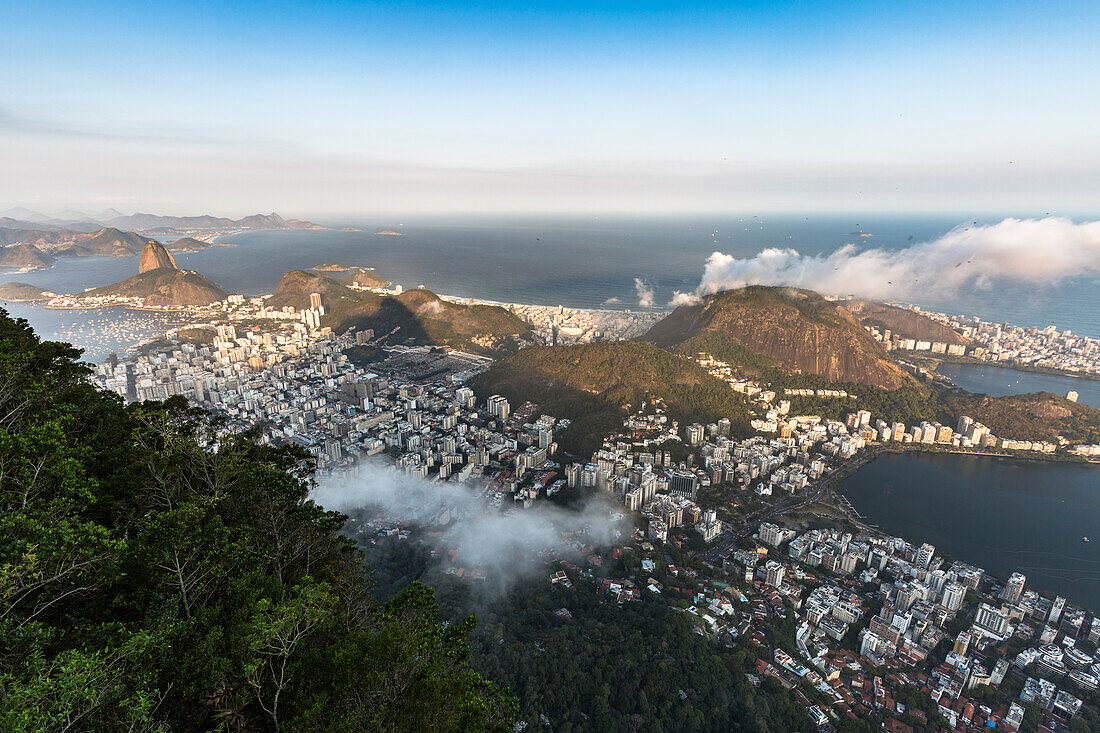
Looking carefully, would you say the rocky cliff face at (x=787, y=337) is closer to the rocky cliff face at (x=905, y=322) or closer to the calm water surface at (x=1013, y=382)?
the calm water surface at (x=1013, y=382)

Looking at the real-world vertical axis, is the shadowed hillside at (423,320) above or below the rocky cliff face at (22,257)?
below

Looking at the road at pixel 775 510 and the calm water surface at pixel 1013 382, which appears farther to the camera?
the calm water surface at pixel 1013 382

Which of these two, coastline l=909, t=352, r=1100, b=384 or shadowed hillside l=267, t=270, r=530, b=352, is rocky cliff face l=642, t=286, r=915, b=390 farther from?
shadowed hillside l=267, t=270, r=530, b=352

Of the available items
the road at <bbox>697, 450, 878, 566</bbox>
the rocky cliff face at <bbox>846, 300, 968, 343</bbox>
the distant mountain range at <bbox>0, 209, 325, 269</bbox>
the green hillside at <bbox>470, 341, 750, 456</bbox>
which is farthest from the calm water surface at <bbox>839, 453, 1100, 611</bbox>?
the distant mountain range at <bbox>0, 209, 325, 269</bbox>

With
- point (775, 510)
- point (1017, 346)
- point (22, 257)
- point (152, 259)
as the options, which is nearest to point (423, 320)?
point (775, 510)

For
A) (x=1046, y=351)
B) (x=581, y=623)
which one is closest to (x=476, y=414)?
(x=581, y=623)

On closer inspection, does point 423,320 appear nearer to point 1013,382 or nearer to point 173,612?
point 173,612

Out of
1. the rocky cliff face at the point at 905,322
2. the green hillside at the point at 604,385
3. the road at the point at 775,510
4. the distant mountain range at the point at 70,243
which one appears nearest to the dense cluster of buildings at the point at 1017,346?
the rocky cliff face at the point at 905,322
